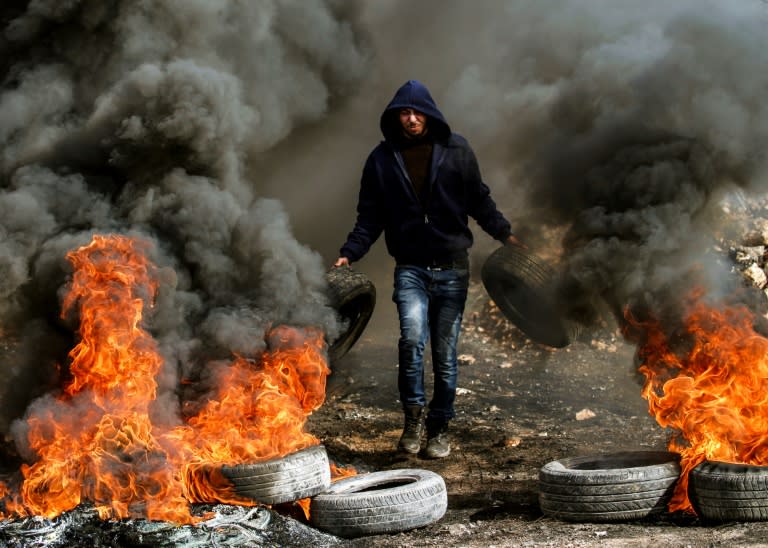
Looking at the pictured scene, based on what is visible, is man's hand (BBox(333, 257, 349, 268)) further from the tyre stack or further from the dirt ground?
the dirt ground

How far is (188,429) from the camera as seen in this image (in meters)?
5.27

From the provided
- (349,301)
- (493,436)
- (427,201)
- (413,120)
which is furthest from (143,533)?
(493,436)

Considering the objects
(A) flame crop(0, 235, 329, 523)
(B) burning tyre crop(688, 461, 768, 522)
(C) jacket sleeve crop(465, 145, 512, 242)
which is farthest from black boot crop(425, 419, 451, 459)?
(B) burning tyre crop(688, 461, 768, 522)

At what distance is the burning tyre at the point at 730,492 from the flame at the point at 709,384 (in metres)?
0.24

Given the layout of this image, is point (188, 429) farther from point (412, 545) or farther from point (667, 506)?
point (667, 506)

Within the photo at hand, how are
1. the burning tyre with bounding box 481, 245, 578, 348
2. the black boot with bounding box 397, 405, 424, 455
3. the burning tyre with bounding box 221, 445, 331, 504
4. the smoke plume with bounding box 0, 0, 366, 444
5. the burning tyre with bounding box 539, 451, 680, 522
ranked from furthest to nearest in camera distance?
the burning tyre with bounding box 481, 245, 578, 348 → the black boot with bounding box 397, 405, 424, 455 → the smoke plume with bounding box 0, 0, 366, 444 → the burning tyre with bounding box 221, 445, 331, 504 → the burning tyre with bounding box 539, 451, 680, 522

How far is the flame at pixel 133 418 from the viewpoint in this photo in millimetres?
4535

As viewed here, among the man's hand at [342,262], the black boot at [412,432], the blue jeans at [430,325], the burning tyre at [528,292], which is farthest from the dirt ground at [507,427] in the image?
the man's hand at [342,262]

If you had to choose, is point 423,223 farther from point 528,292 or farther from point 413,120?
point 528,292

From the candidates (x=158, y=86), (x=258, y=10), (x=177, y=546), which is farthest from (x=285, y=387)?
(x=258, y=10)

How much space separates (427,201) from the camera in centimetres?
602

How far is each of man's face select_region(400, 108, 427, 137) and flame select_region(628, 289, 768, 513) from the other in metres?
2.38

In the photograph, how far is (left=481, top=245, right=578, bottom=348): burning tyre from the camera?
7250 mm

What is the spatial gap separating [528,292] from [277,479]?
376cm
